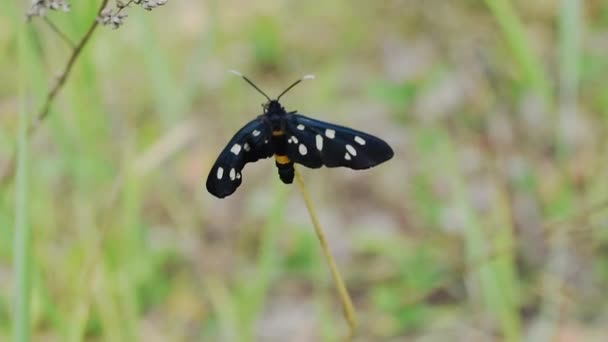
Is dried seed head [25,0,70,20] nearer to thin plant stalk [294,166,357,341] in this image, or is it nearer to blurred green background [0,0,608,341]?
thin plant stalk [294,166,357,341]

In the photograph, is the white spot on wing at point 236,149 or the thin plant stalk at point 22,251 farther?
the thin plant stalk at point 22,251

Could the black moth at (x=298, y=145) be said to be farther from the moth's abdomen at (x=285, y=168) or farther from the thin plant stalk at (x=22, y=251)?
the thin plant stalk at (x=22, y=251)

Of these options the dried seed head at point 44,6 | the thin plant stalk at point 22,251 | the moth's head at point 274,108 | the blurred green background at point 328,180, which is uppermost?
the blurred green background at point 328,180

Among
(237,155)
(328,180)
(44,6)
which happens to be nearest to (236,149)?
(237,155)

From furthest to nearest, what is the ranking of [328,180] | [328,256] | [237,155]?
[328,180] → [328,256] → [237,155]

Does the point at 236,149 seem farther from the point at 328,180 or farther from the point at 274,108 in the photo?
the point at 328,180

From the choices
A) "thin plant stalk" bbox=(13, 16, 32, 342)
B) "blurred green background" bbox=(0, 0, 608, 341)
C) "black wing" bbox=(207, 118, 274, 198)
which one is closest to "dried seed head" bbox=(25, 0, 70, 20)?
"black wing" bbox=(207, 118, 274, 198)

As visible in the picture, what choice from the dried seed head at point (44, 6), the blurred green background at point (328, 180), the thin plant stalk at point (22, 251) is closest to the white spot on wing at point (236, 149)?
the dried seed head at point (44, 6)

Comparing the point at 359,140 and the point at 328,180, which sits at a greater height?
the point at 328,180
